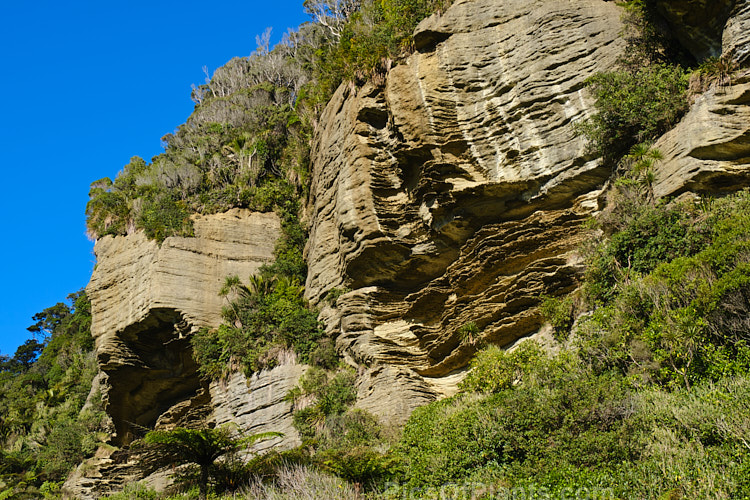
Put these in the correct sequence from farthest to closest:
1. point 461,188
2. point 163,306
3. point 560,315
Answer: point 163,306
point 461,188
point 560,315

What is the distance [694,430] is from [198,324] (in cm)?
1658

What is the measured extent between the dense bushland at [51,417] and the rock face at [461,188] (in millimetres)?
12749

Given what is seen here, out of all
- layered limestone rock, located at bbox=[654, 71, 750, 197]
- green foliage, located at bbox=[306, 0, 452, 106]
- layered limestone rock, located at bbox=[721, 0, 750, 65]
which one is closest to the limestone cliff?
green foliage, located at bbox=[306, 0, 452, 106]

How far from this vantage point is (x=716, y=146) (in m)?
11.6

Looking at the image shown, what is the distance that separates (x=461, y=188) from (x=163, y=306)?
1131 cm

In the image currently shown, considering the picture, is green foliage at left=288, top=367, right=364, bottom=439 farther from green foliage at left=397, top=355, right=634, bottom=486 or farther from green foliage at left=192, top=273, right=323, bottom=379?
green foliage at left=397, top=355, right=634, bottom=486

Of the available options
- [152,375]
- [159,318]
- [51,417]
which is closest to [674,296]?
[159,318]

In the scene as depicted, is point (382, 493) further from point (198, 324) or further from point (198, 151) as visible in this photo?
point (198, 151)

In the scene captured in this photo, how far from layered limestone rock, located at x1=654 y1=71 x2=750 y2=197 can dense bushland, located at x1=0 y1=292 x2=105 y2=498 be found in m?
20.6

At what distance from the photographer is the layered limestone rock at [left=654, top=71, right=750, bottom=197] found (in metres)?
11.6

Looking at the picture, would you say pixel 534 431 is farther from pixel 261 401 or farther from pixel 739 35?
pixel 261 401

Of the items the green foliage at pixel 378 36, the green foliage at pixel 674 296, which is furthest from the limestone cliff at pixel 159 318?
the green foliage at pixel 674 296

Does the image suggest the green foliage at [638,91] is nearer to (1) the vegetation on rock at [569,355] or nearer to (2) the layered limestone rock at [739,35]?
(1) the vegetation on rock at [569,355]

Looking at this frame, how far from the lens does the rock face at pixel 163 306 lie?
2098cm
